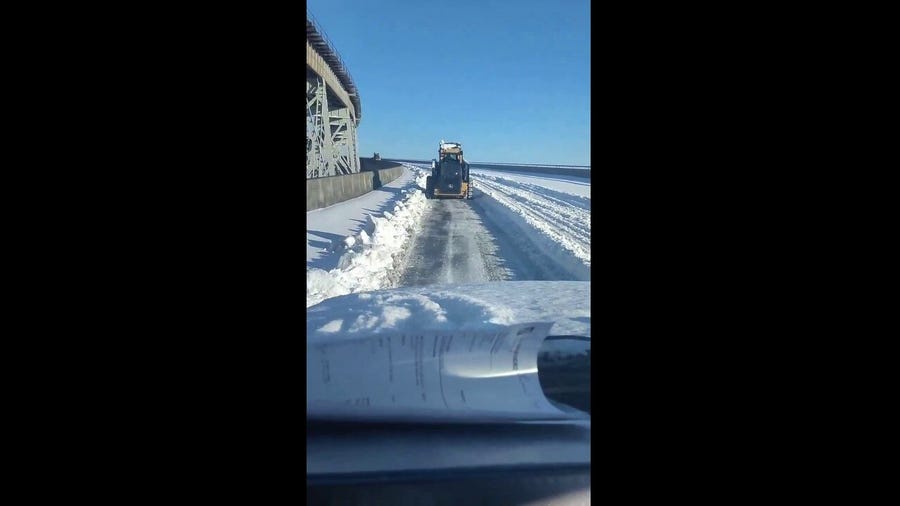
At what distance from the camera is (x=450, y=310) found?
3.34m

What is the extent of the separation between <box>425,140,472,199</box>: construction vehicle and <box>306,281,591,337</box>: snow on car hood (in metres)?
19.9

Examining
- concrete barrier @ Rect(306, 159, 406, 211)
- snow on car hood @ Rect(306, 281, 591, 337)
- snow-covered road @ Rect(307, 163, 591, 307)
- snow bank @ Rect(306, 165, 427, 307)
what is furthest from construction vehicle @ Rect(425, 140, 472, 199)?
snow on car hood @ Rect(306, 281, 591, 337)

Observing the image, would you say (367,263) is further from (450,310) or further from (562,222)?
(562,222)

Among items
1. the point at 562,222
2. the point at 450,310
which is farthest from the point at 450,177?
Result: the point at 450,310

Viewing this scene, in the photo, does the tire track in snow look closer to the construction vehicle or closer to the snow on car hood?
the construction vehicle

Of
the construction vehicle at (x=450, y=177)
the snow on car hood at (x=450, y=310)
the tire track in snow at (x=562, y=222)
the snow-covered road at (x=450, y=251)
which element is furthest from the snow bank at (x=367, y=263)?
the construction vehicle at (x=450, y=177)

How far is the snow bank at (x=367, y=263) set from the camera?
25.3 feet

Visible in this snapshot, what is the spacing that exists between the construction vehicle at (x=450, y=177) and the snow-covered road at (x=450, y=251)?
6958 millimetres

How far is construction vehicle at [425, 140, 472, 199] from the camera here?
23828 millimetres
